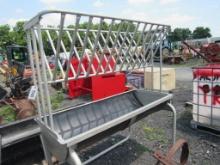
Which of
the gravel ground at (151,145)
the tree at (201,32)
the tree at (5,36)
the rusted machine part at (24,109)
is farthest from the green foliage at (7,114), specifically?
the tree at (201,32)

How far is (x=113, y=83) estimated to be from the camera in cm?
546

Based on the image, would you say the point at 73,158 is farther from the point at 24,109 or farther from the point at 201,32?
the point at 201,32

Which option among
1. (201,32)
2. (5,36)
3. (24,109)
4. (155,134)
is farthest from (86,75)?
(201,32)

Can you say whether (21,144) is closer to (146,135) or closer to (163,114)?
(146,135)

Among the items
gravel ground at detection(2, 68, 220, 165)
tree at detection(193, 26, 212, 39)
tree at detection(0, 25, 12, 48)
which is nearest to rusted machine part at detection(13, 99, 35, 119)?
gravel ground at detection(2, 68, 220, 165)

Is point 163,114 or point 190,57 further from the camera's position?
point 190,57

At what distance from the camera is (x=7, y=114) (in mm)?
4898

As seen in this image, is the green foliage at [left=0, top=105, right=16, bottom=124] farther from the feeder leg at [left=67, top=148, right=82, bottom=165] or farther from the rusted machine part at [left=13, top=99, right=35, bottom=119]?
the feeder leg at [left=67, top=148, right=82, bottom=165]

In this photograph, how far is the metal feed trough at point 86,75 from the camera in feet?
5.25

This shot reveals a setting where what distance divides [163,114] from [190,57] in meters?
15.3

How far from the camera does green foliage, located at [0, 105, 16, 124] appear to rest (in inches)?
179

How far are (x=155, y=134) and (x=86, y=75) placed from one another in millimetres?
1706

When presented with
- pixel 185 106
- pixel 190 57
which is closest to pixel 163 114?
pixel 185 106

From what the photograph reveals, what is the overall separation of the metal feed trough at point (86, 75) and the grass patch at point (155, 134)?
44 centimetres
